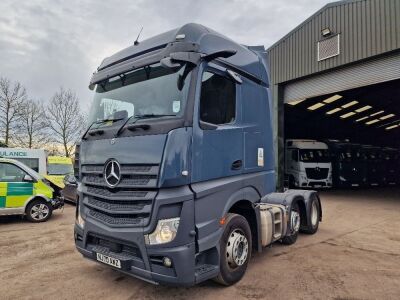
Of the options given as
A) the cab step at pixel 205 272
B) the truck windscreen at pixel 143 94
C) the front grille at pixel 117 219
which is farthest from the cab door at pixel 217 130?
the cab step at pixel 205 272

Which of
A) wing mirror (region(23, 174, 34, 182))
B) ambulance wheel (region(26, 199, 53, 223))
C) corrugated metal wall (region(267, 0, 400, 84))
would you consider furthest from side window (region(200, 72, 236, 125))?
corrugated metal wall (region(267, 0, 400, 84))

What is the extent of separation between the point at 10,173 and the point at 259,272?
7.10 meters

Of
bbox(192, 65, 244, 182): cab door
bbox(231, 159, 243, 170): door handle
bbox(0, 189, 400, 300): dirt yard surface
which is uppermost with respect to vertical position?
bbox(192, 65, 244, 182): cab door

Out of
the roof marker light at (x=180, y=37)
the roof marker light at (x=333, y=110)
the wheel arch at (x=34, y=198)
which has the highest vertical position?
the roof marker light at (x=333, y=110)

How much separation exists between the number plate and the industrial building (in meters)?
10.4

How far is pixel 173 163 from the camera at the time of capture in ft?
11.6

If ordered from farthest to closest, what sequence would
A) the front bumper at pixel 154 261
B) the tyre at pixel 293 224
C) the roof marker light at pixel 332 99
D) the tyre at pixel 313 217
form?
the roof marker light at pixel 332 99 < the tyre at pixel 313 217 < the tyre at pixel 293 224 < the front bumper at pixel 154 261

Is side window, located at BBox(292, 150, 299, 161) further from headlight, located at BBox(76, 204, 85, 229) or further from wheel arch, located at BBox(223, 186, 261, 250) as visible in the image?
headlight, located at BBox(76, 204, 85, 229)

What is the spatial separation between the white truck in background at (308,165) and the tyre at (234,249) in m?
13.9

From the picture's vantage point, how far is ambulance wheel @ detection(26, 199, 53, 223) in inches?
359

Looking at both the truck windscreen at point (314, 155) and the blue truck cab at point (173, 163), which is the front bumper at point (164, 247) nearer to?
the blue truck cab at point (173, 163)

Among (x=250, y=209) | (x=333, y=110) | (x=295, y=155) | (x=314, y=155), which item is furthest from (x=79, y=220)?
(x=333, y=110)

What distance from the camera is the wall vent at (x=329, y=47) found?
12047 millimetres

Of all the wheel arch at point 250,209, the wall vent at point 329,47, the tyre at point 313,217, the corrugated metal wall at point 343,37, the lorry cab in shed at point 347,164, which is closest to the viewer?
the wheel arch at point 250,209
